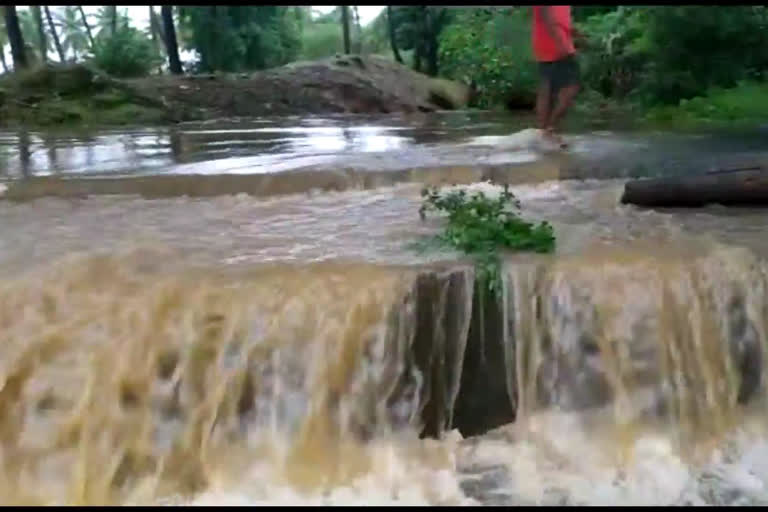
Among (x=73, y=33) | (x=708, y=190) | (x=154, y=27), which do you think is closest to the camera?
(x=708, y=190)

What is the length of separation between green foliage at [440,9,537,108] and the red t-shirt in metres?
7.91

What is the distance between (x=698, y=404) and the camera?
4.02m

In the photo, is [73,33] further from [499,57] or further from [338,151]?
[338,151]

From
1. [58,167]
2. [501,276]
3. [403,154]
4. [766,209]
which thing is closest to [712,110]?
[403,154]

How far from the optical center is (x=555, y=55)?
785 centimetres

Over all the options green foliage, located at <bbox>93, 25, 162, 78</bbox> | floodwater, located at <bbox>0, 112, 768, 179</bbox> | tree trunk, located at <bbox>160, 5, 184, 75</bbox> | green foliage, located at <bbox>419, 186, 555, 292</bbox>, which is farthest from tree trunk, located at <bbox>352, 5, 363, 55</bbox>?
green foliage, located at <bbox>419, 186, 555, 292</bbox>

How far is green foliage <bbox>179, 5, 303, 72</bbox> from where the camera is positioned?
2362 cm

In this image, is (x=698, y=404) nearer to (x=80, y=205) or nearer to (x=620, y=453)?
(x=620, y=453)

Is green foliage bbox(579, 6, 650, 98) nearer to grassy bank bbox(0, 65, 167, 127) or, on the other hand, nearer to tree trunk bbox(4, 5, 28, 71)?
grassy bank bbox(0, 65, 167, 127)

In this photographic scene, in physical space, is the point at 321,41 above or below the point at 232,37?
below

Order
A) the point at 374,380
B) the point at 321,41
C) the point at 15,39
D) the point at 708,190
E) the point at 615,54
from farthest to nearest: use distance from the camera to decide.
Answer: the point at 321,41
the point at 15,39
the point at 615,54
the point at 708,190
the point at 374,380

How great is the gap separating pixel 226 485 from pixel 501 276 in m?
1.33

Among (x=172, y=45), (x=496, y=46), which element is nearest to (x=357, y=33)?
(x=172, y=45)

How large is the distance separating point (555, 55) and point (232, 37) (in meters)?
17.2
